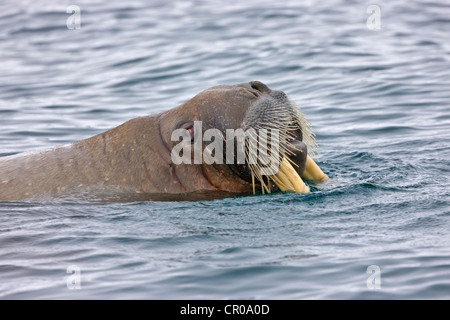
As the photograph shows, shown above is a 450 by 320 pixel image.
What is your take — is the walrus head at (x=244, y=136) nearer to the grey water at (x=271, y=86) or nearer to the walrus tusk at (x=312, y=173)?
the grey water at (x=271, y=86)

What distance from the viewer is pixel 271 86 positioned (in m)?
16.4

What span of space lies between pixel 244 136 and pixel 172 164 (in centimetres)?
95

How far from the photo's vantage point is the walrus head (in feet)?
25.7

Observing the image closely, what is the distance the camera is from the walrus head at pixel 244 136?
25.7 feet

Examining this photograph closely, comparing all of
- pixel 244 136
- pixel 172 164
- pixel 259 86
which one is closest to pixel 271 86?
pixel 259 86

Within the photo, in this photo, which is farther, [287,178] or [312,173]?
[312,173]

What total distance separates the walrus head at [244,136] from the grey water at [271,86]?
25cm

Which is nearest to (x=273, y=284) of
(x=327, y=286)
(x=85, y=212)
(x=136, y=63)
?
(x=327, y=286)

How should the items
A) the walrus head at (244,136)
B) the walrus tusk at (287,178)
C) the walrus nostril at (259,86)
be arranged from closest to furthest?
the walrus head at (244,136) < the walrus tusk at (287,178) < the walrus nostril at (259,86)

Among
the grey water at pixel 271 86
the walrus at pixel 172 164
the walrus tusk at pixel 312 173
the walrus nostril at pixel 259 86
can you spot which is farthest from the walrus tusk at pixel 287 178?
the walrus nostril at pixel 259 86

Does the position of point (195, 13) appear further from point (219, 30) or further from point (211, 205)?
point (211, 205)

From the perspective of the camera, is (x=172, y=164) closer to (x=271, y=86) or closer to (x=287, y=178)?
(x=287, y=178)

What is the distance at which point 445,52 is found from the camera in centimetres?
1794

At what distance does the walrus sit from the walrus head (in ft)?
0.04
